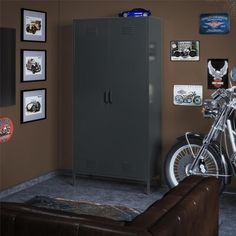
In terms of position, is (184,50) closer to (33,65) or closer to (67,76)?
Answer: (67,76)

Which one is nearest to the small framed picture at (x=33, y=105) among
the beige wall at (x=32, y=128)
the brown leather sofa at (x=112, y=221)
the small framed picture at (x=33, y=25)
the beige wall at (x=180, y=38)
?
the beige wall at (x=32, y=128)

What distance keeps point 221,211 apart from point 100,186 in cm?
149

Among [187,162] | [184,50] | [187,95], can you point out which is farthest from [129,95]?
[187,162]

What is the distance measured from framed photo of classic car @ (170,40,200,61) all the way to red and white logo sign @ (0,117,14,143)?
1921mm

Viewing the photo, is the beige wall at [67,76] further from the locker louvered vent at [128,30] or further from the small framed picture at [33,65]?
the locker louvered vent at [128,30]

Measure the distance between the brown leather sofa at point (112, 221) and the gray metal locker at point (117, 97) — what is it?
263 centimetres

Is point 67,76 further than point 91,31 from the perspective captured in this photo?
Yes

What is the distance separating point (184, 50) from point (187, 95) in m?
0.50

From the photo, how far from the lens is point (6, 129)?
5.08 metres

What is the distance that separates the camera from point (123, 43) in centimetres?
526

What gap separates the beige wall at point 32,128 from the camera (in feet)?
16.8

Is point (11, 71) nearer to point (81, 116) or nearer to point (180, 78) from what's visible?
point (81, 116)

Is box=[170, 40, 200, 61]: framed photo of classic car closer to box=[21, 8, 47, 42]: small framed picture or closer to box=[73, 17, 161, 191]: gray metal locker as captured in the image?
box=[73, 17, 161, 191]: gray metal locker

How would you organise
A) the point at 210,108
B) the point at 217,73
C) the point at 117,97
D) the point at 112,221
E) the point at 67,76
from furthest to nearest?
the point at 67,76 < the point at 117,97 < the point at 217,73 < the point at 210,108 < the point at 112,221
